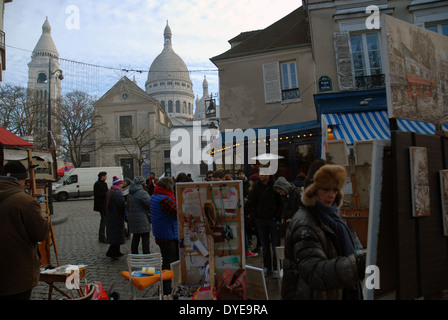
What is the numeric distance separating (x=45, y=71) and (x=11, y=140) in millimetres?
70571

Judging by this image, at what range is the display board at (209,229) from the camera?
3.66m

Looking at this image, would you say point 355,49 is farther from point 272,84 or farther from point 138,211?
point 138,211

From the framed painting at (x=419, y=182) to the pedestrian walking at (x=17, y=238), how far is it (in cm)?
297

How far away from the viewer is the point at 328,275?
69.7 inches

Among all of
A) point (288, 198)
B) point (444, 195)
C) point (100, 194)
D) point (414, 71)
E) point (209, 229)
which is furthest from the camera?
point (100, 194)

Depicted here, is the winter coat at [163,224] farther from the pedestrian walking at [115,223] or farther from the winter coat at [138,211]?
the pedestrian walking at [115,223]

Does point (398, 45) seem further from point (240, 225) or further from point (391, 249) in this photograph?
point (240, 225)

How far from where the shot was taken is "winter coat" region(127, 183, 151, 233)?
5445 mm

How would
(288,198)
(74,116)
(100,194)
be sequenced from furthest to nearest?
1. (74,116)
2. (100,194)
3. (288,198)

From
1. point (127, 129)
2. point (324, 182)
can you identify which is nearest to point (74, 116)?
point (127, 129)

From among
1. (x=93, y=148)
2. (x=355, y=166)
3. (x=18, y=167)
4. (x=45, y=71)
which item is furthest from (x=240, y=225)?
(x=45, y=71)

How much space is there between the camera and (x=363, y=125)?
8859 millimetres

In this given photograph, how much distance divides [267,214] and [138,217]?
7.74ft

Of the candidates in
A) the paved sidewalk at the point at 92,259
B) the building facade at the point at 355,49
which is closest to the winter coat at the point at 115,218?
the paved sidewalk at the point at 92,259
